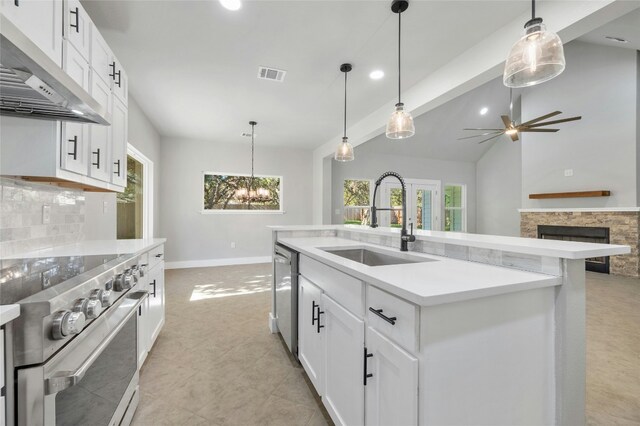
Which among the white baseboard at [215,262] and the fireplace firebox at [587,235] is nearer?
the fireplace firebox at [587,235]

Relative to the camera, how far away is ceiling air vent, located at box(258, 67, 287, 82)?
3.15m

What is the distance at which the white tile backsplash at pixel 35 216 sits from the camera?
1584 millimetres

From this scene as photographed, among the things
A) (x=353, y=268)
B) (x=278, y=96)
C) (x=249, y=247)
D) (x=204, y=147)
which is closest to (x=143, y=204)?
(x=204, y=147)

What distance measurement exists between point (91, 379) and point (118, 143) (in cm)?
199

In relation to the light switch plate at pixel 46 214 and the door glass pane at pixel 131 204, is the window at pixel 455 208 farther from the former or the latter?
the light switch plate at pixel 46 214

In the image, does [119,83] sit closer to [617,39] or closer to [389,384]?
[389,384]

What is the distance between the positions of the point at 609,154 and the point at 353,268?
673 cm

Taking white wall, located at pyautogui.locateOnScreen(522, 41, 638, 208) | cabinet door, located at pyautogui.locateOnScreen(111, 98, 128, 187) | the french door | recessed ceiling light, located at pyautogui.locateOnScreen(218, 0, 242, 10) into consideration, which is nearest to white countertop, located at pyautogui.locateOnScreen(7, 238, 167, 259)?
cabinet door, located at pyautogui.locateOnScreen(111, 98, 128, 187)

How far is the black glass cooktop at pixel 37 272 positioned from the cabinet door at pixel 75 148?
57 cm

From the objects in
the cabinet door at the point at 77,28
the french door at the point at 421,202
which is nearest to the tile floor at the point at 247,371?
the cabinet door at the point at 77,28

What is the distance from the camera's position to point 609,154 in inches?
207

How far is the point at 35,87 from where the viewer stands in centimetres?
102

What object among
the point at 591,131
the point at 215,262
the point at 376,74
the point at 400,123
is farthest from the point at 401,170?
the point at 400,123

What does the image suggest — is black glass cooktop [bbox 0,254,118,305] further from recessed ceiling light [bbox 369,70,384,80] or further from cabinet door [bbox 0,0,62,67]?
recessed ceiling light [bbox 369,70,384,80]
